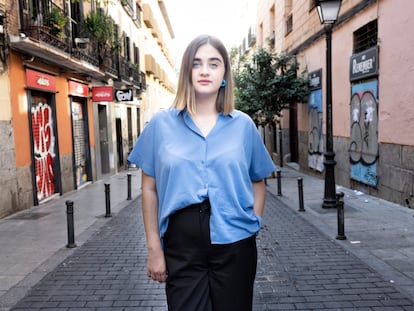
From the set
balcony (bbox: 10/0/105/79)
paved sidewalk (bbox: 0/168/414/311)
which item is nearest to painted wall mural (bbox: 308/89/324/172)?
paved sidewalk (bbox: 0/168/414/311)

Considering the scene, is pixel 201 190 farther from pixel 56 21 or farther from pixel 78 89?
pixel 78 89

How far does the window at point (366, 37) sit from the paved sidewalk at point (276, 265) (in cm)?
416

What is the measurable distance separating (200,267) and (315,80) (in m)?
13.9

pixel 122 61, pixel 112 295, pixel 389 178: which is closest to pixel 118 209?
pixel 112 295

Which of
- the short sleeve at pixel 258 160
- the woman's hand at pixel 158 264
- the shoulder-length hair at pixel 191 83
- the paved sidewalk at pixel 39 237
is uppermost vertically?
the shoulder-length hair at pixel 191 83

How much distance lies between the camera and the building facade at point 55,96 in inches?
362

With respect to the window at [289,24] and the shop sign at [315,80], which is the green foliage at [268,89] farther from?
the window at [289,24]

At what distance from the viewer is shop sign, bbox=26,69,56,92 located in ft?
33.3

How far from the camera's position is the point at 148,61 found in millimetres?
28906

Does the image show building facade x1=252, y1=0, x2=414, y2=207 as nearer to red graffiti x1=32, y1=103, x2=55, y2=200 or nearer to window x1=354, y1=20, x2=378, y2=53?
window x1=354, y1=20, x2=378, y2=53

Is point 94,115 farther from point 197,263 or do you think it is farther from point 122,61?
point 197,263

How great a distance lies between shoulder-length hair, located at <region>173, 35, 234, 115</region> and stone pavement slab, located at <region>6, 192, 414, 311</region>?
96.0 inches

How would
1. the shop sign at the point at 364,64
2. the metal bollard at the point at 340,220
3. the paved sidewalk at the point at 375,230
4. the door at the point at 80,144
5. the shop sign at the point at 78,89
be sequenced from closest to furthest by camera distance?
the paved sidewalk at the point at 375,230 → the metal bollard at the point at 340,220 → the shop sign at the point at 364,64 → the shop sign at the point at 78,89 → the door at the point at 80,144

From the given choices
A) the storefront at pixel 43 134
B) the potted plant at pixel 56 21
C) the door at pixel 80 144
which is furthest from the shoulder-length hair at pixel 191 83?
the door at pixel 80 144
